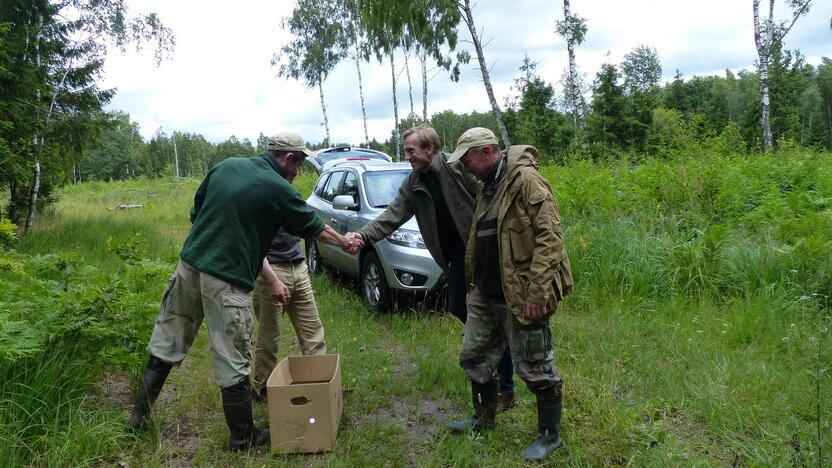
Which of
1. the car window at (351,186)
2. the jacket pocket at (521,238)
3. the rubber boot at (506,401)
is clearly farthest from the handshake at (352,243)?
the car window at (351,186)

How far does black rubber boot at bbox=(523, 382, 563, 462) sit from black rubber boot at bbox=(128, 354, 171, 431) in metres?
2.25

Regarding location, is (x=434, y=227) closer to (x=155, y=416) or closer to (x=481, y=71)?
(x=155, y=416)

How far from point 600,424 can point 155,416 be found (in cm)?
283

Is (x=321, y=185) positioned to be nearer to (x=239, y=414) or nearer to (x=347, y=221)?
(x=347, y=221)

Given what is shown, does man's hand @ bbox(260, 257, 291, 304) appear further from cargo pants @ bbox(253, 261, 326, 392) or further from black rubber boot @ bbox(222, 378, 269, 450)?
black rubber boot @ bbox(222, 378, 269, 450)

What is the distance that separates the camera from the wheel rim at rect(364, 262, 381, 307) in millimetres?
6207

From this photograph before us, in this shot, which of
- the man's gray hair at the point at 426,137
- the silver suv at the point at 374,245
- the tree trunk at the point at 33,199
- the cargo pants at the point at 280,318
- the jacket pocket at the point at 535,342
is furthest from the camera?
the tree trunk at the point at 33,199

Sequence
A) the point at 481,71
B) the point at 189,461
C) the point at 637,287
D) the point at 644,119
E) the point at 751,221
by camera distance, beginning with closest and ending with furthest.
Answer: the point at 189,461
the point at 637,287
the point at 751,221
the point at 481,71
the point at 644,119

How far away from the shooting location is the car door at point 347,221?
6867mm

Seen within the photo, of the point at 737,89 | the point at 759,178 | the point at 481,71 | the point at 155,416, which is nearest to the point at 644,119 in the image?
the point at 481,71

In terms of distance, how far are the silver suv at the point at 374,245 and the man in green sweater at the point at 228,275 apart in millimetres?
2380

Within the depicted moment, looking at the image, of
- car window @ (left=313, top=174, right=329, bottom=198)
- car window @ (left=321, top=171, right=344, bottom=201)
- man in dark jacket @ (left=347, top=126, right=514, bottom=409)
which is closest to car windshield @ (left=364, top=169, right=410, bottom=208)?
car window @ (left=321, top=171, right=344, bottom=201)

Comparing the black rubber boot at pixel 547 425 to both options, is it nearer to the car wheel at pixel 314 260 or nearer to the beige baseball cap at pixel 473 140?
the beige baseball cap at pixel 473 140

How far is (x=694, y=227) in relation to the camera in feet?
23.0
